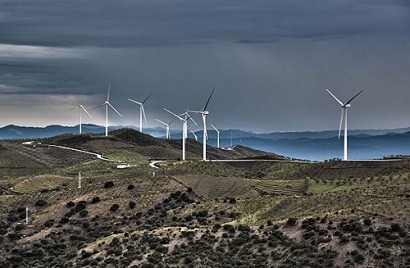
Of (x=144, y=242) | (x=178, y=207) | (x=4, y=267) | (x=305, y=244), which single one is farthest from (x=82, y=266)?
(x=178, y=207)

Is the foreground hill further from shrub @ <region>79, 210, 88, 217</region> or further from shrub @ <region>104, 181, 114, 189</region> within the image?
shrub @ <region>79, 210, 88, 217</region>

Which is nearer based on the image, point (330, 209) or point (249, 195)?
point (330, 209)

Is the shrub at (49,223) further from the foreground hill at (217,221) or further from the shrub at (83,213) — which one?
the shrub at (83,213)

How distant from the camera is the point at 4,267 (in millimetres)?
122688

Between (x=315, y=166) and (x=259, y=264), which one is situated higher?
(x=315, y=166)

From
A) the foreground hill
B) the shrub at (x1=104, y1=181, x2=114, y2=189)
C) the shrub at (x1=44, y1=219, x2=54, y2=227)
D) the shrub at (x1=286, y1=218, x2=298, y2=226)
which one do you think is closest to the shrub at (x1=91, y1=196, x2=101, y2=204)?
the foreground hill

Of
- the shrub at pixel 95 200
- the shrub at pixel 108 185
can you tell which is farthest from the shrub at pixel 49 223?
the shrub at pixel 108 185

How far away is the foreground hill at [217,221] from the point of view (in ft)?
323

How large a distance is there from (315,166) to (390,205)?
83777mm

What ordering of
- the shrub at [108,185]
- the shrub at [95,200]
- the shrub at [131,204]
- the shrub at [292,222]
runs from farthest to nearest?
the shrub at [108,185], the shrub at [95,200], the shrub at [131,204], the shrub at [292,222]

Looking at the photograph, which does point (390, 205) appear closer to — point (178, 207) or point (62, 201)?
point (178, 207)

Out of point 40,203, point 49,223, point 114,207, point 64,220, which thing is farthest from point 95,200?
point 40,203

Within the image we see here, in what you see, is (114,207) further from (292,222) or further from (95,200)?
(292,222)

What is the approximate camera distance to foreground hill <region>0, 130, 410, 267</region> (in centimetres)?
9844
